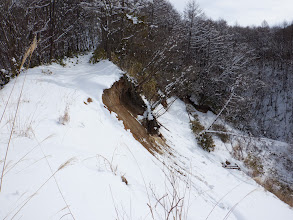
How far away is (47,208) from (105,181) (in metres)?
0.53

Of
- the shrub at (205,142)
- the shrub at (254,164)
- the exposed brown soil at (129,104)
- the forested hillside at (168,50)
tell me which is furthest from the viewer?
the shrub at (205,142)

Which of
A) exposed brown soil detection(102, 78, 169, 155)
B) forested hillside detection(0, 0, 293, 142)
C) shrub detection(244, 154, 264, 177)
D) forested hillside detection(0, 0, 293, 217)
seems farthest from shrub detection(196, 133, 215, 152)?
exposed brown soil detection(102, 78, 169, 155)

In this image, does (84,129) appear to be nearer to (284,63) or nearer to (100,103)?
(100,103)

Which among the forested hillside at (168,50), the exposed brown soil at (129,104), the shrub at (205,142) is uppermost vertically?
the forested hillside at (168,50)

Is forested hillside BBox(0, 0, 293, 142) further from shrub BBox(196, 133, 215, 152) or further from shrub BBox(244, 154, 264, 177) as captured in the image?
shrub BBox(244, 154, 264, 177)

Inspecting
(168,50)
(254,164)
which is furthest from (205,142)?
(168,50)

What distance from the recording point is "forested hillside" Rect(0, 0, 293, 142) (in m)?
7.41

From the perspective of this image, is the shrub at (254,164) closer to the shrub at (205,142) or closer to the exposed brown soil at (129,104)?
the shrub at (205,142)

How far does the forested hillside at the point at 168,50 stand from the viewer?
741cm

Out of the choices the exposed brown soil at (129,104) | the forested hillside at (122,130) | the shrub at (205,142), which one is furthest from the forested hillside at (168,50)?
the shrub at (205,142)

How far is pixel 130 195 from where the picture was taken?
1.42 meters

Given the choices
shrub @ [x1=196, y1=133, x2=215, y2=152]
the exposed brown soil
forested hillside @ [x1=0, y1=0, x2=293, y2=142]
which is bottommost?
shrub @ [x1=196, y1=133, x2=215, y2=152]

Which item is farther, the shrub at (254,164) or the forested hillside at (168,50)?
the shrub at (254,164)

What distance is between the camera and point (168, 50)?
821cm
